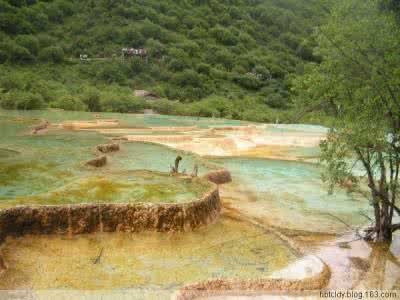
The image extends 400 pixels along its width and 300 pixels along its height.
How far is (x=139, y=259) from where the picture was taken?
8.19 m

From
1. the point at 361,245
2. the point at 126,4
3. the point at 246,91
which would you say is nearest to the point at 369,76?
the point at 361,245

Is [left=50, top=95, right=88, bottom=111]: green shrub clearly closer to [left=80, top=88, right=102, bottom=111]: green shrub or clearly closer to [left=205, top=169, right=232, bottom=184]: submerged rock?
[left=80, top=88, right=102, bottom=111]: green shrub

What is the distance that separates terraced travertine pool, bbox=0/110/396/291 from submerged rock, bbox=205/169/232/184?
26 centimetres

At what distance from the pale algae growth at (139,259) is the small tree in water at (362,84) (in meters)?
2.41

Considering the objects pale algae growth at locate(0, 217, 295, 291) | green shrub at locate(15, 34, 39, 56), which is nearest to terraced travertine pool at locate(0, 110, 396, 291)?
pale algae growth at locate(0, 217, 295, 291)

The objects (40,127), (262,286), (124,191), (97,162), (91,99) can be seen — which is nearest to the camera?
(262,286)

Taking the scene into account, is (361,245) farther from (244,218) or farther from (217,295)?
(217,295)

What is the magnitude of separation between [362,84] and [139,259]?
18.0 ft

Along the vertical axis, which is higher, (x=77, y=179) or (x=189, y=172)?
(x=77, y=179)

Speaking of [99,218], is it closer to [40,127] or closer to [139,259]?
[139,259]

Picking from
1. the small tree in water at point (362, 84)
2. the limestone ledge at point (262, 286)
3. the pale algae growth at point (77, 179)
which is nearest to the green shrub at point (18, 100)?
the pale algae growth at point (77, 179)

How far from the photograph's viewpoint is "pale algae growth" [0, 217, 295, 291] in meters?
7.25

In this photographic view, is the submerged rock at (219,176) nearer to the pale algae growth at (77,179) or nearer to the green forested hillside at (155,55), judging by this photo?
the pale algae growth at (77,179)

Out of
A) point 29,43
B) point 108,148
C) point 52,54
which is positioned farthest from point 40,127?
point 29,43
